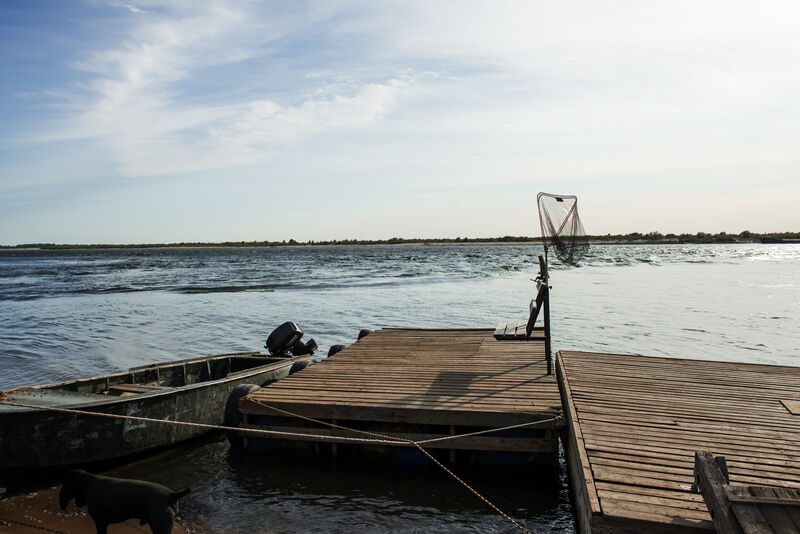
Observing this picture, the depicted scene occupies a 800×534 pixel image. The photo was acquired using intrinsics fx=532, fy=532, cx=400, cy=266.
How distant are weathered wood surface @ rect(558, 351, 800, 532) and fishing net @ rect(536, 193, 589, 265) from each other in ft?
6.53

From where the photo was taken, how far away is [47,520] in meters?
6.31

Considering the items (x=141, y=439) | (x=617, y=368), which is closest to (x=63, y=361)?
(x=141, y=439)

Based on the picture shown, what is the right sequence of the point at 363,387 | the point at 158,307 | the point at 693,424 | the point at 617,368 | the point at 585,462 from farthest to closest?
the point at 158,307
the point at 617,368
the point at 363,387
the point at 693,424
the point at 585,462

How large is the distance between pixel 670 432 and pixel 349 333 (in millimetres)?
14966

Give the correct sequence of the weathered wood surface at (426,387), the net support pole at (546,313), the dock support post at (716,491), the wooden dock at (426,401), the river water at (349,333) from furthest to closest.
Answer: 1. the net support pole at (546,313)
2. the weathered wood surface at (426,387)
3. the wooden dock at (426,401)
4. the river water at (349,333)
5. the dock support post at (716,491)

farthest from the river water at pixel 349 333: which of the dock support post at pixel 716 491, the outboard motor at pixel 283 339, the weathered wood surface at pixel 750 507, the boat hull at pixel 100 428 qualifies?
the outboard motor at pixel 283 339

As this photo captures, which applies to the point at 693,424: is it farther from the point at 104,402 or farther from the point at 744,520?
the point at 104,402

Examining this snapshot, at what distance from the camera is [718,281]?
38.8 m

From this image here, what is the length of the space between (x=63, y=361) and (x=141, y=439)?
10043 mm

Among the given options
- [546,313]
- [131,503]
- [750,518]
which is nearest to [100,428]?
[131,503]

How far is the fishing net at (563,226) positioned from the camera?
8.78m

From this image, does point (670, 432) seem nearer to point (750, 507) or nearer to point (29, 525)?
point (750, 507)

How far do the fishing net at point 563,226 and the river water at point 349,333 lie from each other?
3716mm

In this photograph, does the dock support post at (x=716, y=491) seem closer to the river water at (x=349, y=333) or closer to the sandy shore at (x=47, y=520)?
the river water at (x=349, y=333)
